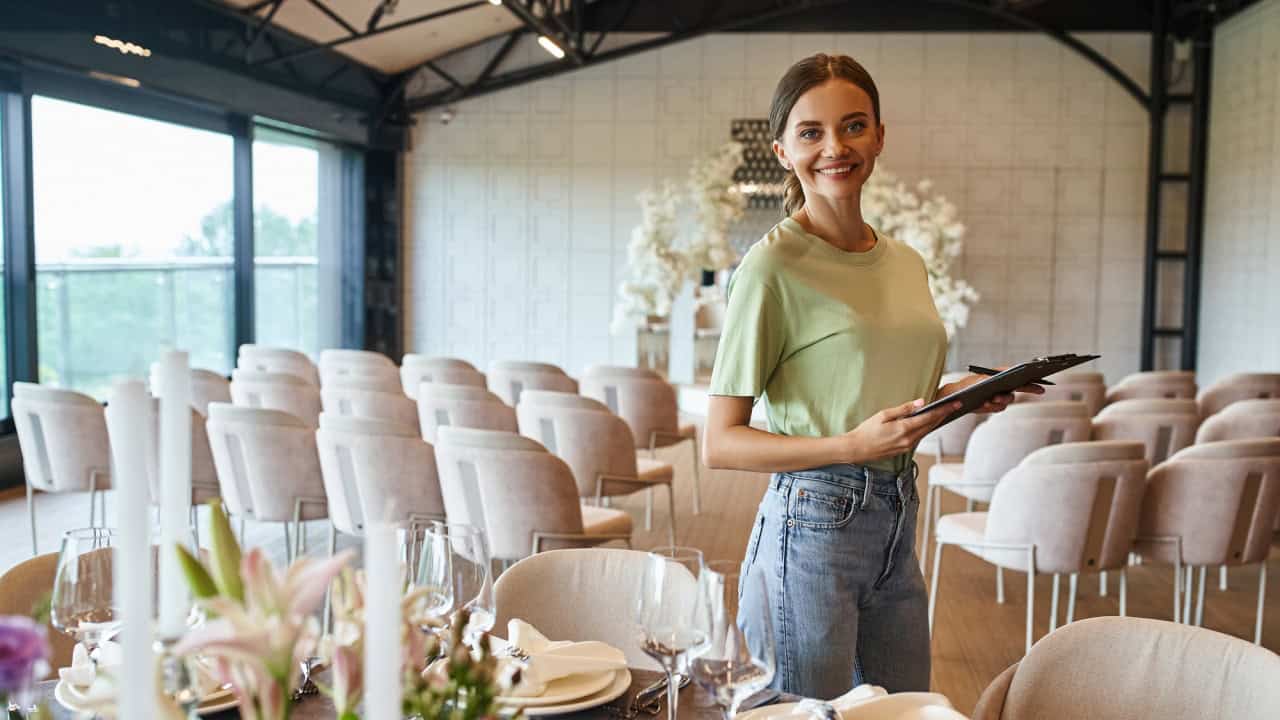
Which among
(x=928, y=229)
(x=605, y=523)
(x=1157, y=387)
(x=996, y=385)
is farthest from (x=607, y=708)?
(x=928, y=229)

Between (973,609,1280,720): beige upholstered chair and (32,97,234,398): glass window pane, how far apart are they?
6.75 metres

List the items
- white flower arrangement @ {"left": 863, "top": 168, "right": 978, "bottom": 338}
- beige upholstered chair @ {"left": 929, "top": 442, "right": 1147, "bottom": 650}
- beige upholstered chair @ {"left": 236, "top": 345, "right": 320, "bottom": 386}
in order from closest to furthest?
beige upholstered chair @ {"left": 929, "top": 442, "right": 1147, "bottom": 650} → beige upholstered chair @ {"left": 236, "top": 345, "right": 320, "bottom": 386} → white flower arrangement @ {"left": 863, "top": 168, "right": 978, "bottom": 338}

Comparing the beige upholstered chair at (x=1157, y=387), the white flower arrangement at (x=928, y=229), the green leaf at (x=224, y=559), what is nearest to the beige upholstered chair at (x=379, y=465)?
the green leaf at (x=224, y=559)

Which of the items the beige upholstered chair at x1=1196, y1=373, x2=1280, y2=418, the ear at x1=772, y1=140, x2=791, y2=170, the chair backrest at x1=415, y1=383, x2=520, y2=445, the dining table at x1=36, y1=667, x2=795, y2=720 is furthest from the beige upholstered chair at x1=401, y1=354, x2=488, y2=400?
the dining table at x1=36, y1=667, x2=795, y2=720

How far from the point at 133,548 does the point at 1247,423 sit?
6.12 m

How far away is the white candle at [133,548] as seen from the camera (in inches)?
35.4

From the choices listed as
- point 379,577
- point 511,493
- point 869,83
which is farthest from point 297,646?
point 511,493

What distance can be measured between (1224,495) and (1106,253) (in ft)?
30.5

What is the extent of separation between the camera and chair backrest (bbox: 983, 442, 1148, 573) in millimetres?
4520

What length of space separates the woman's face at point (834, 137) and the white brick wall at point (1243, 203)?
31.3ft

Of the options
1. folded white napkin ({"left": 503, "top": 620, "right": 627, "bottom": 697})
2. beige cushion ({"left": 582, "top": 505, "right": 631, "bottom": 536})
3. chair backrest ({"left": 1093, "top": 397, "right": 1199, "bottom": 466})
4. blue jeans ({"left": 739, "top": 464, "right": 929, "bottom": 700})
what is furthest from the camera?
chair backrest ({"left": 1093, "top": 397, "right": 1199, "bottom": 466})

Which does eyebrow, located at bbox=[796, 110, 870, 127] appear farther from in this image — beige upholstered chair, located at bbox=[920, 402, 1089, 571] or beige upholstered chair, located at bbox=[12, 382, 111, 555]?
beige upholstered chair, located at bbox=[12, 382, 111, 555]

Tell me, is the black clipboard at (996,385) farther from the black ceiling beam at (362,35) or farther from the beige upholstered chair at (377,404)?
the black ceiling beam at (362,35)

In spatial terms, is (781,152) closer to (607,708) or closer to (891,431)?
(891,431)
